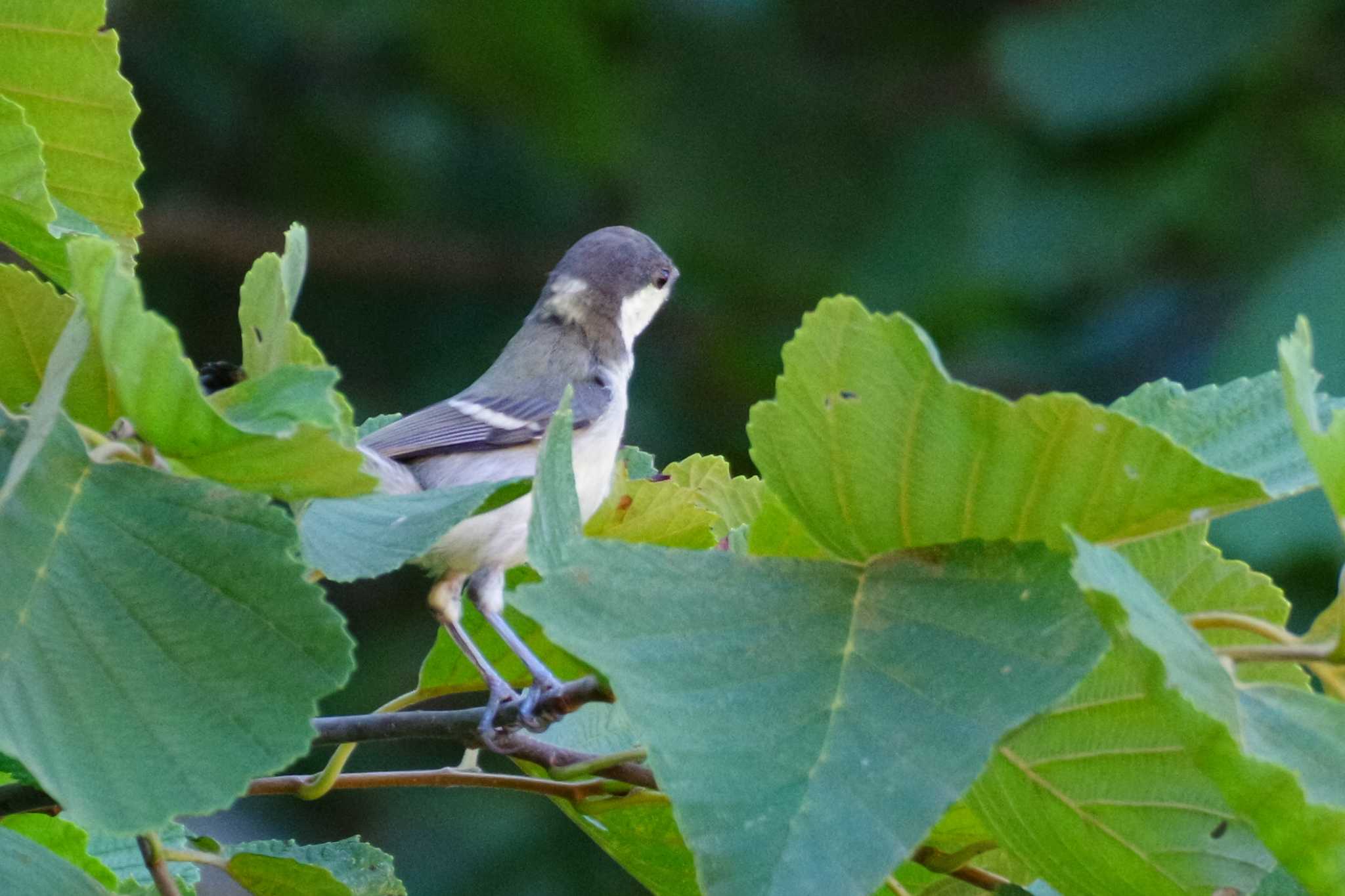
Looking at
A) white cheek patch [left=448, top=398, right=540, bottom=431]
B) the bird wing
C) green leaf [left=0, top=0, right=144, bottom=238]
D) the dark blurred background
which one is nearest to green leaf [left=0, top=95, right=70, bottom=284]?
green leaf [left=0, top=0, right=144, bottom=238]

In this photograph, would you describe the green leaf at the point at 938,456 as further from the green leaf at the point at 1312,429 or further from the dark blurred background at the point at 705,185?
the dark blurred background at the point at 705,185

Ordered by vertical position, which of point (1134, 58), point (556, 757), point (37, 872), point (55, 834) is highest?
point (1134, 58)

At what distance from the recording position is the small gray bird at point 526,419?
2.44 m

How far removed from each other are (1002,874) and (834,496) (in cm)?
44

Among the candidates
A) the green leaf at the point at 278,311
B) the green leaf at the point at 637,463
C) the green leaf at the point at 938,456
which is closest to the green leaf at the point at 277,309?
the green leaf at the point at 278,311

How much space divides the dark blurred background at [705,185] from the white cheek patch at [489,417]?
10.3 feet

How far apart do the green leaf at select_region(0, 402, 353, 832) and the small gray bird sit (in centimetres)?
55

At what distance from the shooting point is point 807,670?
100 cm

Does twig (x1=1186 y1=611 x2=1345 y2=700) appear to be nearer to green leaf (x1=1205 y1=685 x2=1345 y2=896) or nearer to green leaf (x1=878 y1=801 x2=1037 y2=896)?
green leaf (x1=1205 y1=685 x2=1345 y2=896)

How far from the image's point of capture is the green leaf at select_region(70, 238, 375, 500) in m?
0.92

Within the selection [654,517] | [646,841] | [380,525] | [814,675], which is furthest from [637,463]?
[814,675]

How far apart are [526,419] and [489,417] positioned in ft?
0.23

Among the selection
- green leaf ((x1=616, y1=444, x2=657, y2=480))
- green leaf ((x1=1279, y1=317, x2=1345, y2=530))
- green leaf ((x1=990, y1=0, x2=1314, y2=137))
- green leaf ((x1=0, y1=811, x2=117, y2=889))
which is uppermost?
green leaf ((x1=990, y1=0, x2=1314, y2=137))

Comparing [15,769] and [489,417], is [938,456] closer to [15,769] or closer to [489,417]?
[15,769]
